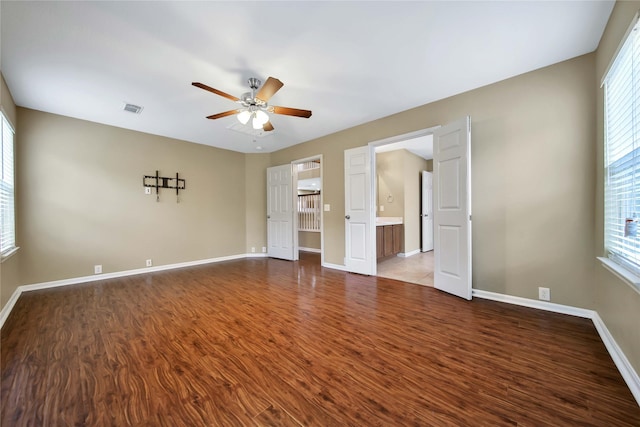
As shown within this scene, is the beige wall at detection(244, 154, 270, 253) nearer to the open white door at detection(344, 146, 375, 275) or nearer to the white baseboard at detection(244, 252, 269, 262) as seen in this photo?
the white baseboard at detection(244, 252, 269, 262)

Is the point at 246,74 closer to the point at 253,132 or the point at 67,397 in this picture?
the point at 253,132

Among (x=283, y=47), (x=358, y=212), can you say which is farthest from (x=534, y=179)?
(x=283, y=47)

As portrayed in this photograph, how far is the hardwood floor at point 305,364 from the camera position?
1.32 meters

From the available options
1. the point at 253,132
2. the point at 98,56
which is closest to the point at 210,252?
the point at 253,132

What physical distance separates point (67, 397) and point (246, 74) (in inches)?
115

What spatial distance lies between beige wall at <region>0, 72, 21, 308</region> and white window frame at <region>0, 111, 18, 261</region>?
113 mm

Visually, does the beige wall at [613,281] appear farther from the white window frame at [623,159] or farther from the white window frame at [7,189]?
the white window frame at [7,189]

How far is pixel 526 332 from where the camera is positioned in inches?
84.7

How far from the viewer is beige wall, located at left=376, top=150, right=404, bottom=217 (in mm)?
5961

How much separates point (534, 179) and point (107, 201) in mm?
6039

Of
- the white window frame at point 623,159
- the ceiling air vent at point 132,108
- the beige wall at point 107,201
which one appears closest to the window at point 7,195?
the beige wall at point 107,201

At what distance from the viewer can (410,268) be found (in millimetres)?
4645

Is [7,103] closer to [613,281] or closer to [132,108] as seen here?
[132,108]

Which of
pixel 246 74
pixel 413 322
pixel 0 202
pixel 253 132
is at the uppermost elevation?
pixel 246 74
